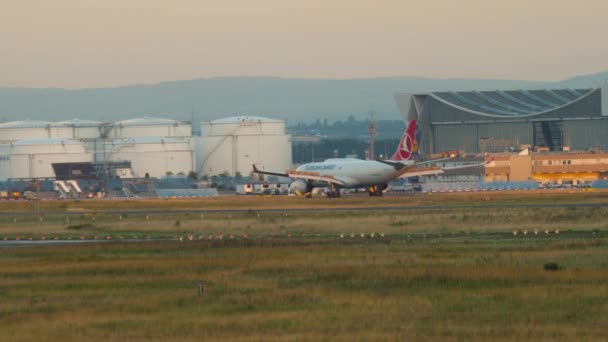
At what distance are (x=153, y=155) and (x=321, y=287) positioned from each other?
14367cm

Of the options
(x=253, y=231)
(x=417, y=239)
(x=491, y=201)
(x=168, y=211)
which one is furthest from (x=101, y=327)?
(x=491, y=201)

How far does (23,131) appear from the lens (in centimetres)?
18725

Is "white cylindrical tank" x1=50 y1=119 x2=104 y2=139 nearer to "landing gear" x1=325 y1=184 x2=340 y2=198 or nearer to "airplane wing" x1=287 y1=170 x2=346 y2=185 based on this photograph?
"airplane wing" x1=287 y1=170 x2=346 y2=185

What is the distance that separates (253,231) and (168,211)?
88.8 ft

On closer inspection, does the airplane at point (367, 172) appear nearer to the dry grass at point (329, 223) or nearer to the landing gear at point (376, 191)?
the landing gear at point (376, 191)

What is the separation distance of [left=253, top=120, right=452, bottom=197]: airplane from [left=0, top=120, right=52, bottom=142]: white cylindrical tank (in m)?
78.9

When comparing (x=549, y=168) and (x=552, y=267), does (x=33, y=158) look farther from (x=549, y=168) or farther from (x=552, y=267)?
(x=552, y=267)

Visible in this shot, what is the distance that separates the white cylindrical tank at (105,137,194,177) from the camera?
576 feet

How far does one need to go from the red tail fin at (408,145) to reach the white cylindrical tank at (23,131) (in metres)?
83.9

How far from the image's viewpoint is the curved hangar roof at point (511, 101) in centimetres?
17512

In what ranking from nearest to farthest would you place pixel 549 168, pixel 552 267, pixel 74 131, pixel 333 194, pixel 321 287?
1. pixel 321 287
2. pixel 552 267
3. pixel 333 194
4. pixel 549 168
5. pixel 74 131

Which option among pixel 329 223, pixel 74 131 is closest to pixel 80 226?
pixel 329 223

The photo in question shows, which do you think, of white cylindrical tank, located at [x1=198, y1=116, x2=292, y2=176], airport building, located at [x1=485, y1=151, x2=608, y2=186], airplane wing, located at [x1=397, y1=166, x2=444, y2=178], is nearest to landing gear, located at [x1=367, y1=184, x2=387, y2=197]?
airplane wing, located at [x1=397, y1=166, x2=444, y2=178]

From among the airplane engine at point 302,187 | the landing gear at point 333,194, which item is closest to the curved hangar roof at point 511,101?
the airplane engine at point 302,187
